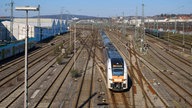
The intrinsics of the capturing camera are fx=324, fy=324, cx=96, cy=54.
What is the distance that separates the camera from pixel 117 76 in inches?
926

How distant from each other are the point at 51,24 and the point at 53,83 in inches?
2730

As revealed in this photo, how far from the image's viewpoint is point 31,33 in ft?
212

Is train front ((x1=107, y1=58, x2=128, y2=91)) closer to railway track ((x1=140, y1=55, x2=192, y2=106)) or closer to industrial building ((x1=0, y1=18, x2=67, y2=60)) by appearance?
railway track ((x1=140, y1=55, x2=192, y2=106))

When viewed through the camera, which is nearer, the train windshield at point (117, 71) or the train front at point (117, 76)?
the train front at point (117, 76)

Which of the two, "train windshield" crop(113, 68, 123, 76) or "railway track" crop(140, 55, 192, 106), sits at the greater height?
"train windshield" crop(113, 68, 123, 76)

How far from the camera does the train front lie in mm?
23562

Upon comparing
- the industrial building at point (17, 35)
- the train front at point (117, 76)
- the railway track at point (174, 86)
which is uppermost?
the industrial building at point (17, 35)

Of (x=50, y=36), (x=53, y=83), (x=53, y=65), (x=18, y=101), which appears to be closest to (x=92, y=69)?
(x=53, y=65)

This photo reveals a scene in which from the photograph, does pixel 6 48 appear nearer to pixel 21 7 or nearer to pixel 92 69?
pixel 92 69

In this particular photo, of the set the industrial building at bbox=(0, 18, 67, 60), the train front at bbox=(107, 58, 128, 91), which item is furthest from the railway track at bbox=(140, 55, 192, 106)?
the industrial building at bbox=(0, 18, 67, 60)

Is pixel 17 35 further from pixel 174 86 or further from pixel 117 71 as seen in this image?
pixel 117 71

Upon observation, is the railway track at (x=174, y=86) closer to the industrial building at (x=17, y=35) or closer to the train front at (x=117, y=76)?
the train front at (x=117, y=76)

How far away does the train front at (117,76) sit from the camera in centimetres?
2356

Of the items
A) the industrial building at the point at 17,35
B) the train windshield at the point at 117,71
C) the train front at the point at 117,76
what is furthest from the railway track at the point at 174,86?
the industrial building at the point at 17,35
